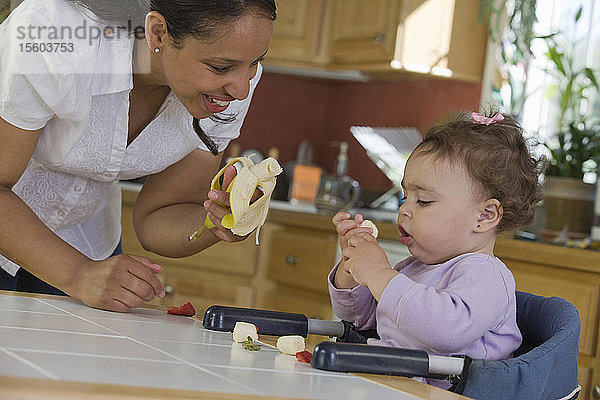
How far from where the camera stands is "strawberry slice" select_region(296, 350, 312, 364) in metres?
0.93

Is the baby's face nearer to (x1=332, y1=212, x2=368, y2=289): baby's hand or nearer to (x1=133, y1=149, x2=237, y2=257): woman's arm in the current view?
(x1=332, y1=212, x2=368, y2=289): baby's hand

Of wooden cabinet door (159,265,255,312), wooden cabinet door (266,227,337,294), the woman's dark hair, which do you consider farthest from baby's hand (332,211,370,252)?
wooden cabinet door (159,265,255,312)

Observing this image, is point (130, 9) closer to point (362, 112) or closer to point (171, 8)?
point (171, 8)

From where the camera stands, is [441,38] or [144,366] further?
[441,38]

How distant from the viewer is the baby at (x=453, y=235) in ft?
3.81

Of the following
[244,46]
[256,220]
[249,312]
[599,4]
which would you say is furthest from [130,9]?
[599,4]

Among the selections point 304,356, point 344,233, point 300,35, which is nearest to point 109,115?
point 344,233

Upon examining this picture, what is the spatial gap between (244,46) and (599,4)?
91.0 inches

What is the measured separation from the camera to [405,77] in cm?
378

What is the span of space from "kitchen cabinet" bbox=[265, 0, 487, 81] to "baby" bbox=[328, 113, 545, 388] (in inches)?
76.3

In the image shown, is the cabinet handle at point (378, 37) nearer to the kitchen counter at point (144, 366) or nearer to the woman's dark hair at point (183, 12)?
the woman's dark hair at point (183, 12)

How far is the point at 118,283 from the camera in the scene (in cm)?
121

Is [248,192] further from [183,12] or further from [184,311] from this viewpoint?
[183,12]

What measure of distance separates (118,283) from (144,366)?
0.48 metres
